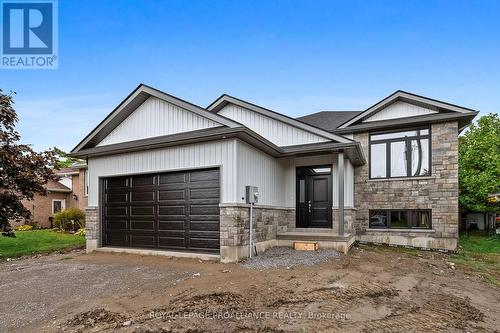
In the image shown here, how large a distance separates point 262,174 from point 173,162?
2728 mm

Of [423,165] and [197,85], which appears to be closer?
[423,165]

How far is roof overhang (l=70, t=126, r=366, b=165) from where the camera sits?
8350mm

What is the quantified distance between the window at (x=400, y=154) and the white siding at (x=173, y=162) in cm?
672

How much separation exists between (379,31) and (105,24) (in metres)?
11.5

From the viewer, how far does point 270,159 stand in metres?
10.6

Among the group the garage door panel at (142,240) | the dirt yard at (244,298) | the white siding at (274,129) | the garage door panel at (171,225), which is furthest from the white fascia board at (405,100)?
the garage door panel at (142,240)

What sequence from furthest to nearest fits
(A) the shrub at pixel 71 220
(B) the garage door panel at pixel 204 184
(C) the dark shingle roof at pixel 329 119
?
(A) the shrub at pixel 71 220 < (C) the dark shingle roof at pixel 329 119 < (B) the garage door panel at pixel 204 184

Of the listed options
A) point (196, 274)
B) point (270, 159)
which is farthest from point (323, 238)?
point (196, 274)

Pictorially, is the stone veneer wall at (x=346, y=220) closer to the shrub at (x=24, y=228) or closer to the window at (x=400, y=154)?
the window at (x=400, y=154)

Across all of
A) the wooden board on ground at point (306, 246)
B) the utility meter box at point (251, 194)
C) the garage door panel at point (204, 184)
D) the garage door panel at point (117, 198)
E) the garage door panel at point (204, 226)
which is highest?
the garage door panel at point (204, 184)

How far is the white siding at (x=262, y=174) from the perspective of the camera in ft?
28.0

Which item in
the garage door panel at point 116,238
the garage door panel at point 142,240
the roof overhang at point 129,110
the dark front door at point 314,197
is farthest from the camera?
the dark front door at point 314,197

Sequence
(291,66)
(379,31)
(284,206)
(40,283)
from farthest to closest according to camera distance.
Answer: (291,66) → (379,31) → (284,206) → (40,283)

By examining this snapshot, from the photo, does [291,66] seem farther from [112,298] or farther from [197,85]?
[112,298]
